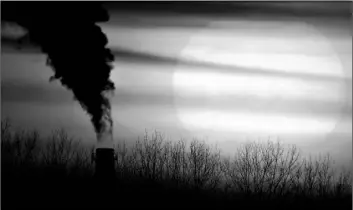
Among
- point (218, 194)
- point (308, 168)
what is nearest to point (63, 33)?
point (218, 194)

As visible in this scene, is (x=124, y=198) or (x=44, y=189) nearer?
(x=124, y=198)

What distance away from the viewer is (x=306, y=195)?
41.6 metres

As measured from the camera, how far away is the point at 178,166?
156ft

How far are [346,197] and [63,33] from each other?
2294 cm

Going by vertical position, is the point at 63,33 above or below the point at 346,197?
above

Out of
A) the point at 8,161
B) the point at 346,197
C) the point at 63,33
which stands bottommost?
the point at 346,197

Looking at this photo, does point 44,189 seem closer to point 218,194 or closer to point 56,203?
point 56,203

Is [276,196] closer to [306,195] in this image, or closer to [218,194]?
[306,195]

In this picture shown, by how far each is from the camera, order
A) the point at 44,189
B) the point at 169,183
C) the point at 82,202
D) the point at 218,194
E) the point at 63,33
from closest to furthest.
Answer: the point at 63,33
the point at 82,202
the point at 44,189
the point at 218,194
the point at 169,183

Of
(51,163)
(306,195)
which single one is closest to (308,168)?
(306,195)

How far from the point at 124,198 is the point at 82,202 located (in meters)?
1.81

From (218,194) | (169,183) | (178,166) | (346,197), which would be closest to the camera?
(218,194)

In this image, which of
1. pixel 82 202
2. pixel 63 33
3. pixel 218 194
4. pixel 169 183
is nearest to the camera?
pixel 63 33

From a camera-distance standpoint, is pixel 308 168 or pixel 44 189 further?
pixel 308 168
